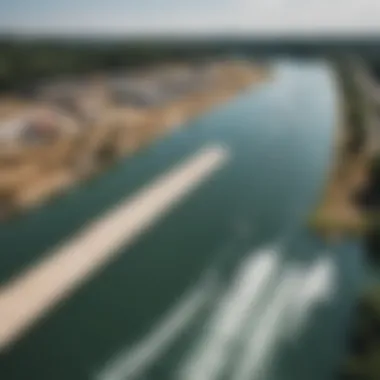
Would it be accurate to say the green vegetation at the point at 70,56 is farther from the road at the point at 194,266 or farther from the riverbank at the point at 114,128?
the road at the point at 194,266

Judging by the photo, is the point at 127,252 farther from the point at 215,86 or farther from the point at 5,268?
the point at 215,86

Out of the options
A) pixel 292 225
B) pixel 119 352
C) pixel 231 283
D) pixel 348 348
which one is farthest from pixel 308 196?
pixel 119 352

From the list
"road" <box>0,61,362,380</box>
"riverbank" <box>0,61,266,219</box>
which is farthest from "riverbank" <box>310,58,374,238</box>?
"riverbank" <box>0,61,266,219</box>

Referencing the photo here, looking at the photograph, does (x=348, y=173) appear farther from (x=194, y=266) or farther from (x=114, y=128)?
(x=114, y=128)

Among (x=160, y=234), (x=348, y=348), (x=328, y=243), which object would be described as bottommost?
(x=348, y=348)

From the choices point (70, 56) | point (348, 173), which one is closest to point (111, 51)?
point (70, 56)

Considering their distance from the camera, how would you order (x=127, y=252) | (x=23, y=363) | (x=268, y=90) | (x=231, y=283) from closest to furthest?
(x=23, y=363) < (x=231, y=283) < (x=127, y=252) < (x=268, y=90)

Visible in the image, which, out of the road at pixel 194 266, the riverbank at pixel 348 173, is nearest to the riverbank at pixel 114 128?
the road at pixel 194 266
